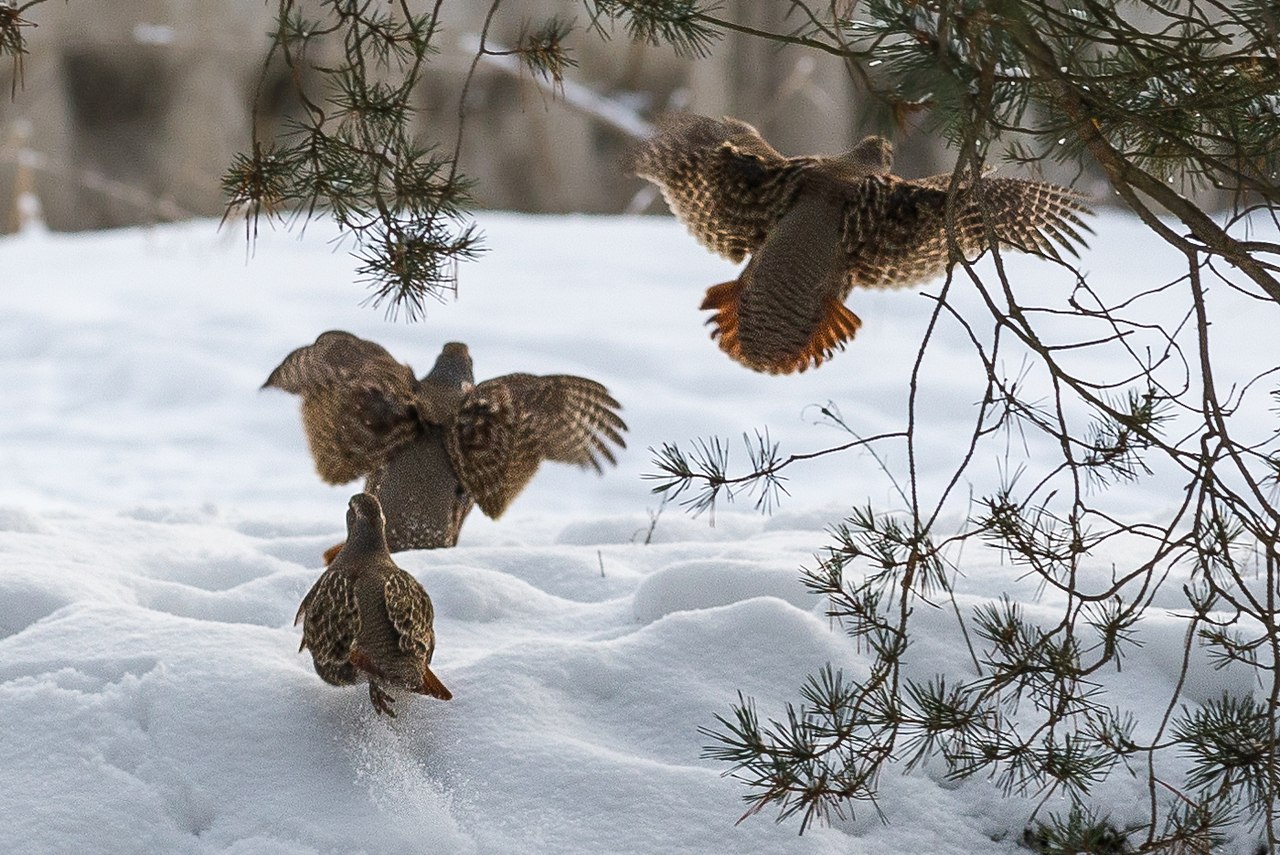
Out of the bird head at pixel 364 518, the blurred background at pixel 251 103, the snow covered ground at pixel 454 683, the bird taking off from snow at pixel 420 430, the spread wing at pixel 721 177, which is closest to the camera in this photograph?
the snow covered ground at pixel 454 683

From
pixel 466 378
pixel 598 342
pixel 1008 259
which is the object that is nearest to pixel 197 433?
pixel 598 342

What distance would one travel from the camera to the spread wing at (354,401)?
3822mm

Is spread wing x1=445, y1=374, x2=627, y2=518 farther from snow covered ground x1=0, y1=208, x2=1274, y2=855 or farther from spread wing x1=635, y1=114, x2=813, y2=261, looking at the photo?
spread wing x1=635, y1=114, x2=813, y2=261

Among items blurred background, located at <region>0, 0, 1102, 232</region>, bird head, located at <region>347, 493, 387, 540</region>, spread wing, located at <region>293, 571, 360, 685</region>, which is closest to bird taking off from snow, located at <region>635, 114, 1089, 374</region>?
bird head, located at <region>347, 493, 387, 540</region>

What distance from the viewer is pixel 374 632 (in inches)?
96.8

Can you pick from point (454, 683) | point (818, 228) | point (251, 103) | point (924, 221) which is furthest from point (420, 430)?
point (251, 103)

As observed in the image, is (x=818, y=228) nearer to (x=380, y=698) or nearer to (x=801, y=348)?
(x=801, y=348)

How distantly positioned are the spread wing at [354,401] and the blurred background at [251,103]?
10377 mm

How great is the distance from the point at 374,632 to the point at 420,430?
146cm

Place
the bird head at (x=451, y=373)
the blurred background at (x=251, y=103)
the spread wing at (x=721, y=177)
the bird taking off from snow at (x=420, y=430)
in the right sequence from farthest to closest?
the blurred background at (x=251, y=103)
the bird head at (x=451, y=373)
the bird taking off from snow at (x=420, y=430)
the spread wing at (x=721, y=177)

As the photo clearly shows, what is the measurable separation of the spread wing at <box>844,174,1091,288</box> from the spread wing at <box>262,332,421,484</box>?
1.51 m

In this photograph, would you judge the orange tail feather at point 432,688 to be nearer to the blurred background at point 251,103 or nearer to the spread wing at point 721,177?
the spread wing at point 721,177

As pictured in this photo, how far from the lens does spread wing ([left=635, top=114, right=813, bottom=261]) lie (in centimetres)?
285

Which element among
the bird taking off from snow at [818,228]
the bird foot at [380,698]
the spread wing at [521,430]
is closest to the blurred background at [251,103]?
the spread wing at [521,430]
